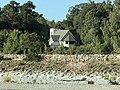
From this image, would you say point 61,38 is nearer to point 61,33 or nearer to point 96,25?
point 61,33

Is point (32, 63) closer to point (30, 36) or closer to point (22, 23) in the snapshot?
point (30, 36)

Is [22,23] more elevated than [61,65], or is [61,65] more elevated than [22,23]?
[22,23]

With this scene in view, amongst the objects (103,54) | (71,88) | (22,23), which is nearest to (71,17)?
(22,23)

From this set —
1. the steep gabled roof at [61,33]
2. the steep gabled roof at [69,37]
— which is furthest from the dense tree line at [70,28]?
the steep gabled roof at [61,33]

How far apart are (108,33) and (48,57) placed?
1283 centimetres

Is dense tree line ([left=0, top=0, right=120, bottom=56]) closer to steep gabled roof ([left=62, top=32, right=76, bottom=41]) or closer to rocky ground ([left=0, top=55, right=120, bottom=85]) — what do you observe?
steep gabled roof ([left=62, top=32, right=76, bottom=41])

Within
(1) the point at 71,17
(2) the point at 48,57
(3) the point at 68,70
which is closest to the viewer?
(3) the point at 68,70

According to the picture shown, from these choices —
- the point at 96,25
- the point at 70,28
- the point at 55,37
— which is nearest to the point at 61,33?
the point at 55,37

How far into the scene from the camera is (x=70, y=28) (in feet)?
253

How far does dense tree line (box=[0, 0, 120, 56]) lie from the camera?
52344mm

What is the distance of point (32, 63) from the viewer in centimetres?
4644

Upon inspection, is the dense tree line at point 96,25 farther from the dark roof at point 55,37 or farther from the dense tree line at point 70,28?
the dark roof at point 55,37

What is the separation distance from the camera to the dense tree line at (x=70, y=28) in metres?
52.3

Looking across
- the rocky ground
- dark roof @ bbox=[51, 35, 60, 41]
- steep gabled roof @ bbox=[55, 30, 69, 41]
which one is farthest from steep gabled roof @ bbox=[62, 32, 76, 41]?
the rocky ground
